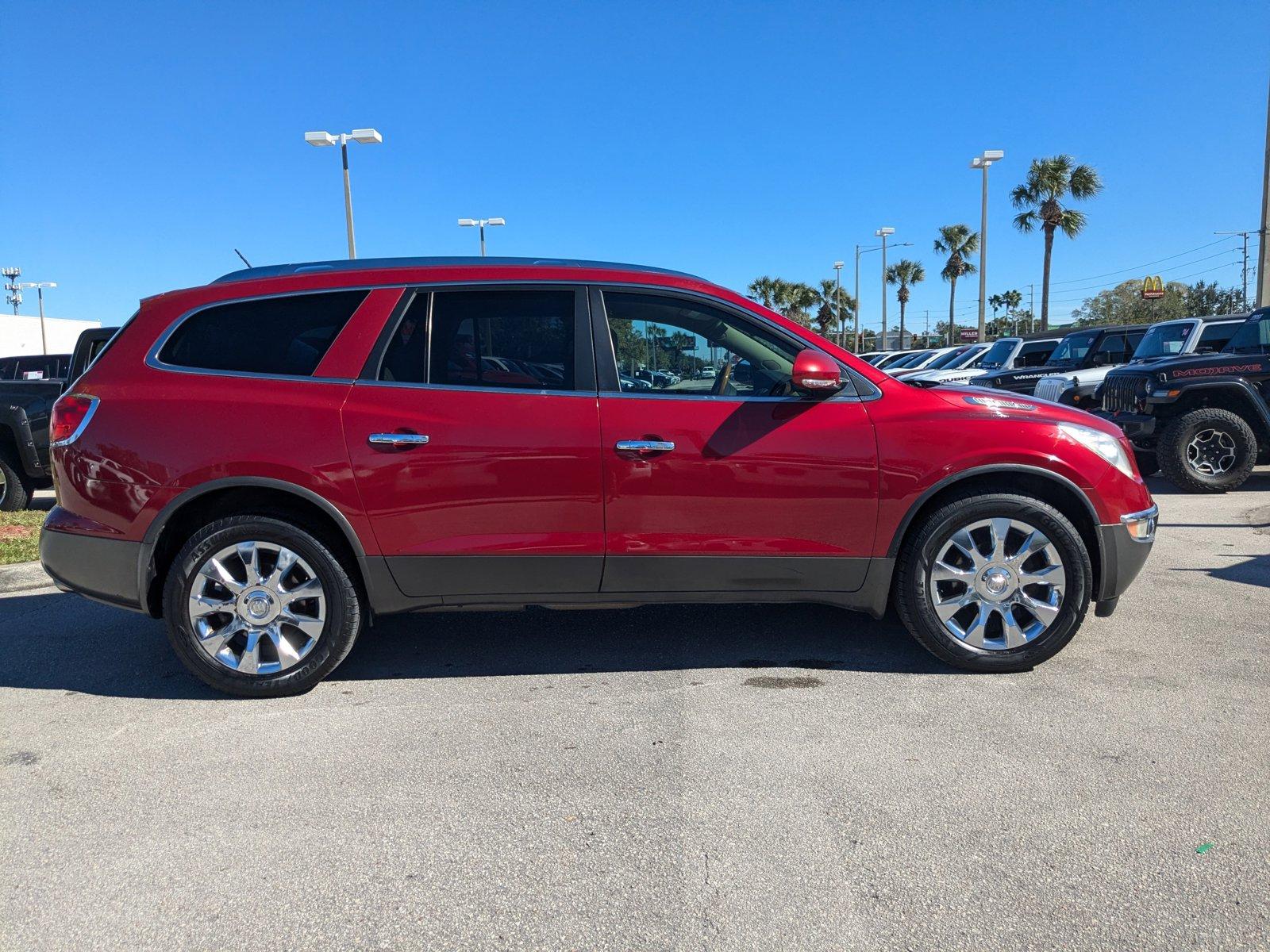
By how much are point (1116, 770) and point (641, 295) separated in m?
2.60

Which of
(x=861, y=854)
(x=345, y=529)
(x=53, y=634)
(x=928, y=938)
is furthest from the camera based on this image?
(x=53, y=634)

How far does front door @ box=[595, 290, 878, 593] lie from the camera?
12.2 ft

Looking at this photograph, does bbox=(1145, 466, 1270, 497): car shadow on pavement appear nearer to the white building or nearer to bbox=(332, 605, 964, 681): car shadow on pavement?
bbox=(332, 605, 964, 681): car shadow on pavement

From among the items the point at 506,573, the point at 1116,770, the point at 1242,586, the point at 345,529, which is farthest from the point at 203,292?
the point at 1242,586

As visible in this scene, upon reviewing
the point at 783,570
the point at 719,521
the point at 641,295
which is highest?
the point at 641,295

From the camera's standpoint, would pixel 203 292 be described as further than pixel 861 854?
Yes

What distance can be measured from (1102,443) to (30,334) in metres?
78.5

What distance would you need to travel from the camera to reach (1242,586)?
5.23 m

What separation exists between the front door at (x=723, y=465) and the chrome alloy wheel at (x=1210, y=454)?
6.75m

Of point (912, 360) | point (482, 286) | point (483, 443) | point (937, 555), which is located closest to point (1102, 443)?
point (937, 555)

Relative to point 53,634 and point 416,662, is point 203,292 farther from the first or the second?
point 53,634

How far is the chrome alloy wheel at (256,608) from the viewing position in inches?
147

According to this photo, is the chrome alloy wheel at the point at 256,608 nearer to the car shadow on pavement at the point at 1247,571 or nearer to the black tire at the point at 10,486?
the car shadow on pavement at the point at 1247,571

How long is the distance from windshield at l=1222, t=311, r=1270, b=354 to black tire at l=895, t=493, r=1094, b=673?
689cm
